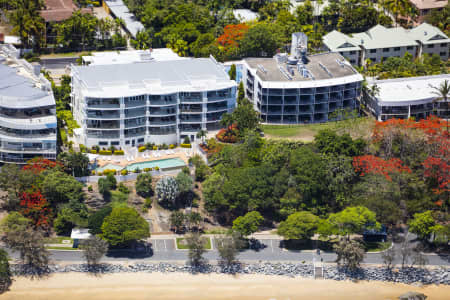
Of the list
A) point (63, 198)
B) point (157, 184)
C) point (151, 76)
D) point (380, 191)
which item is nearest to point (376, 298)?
point (380, 191)

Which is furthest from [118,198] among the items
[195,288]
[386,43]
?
[386,43]

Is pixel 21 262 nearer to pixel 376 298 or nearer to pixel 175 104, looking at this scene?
pixel 175 104

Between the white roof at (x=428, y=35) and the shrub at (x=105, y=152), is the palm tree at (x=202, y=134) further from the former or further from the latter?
the white roof at (x=428, y=35)

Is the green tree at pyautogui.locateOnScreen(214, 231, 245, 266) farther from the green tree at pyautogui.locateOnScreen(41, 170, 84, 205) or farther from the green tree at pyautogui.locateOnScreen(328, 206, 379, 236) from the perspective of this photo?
the green tree at pyautogui.locateOnScreen(41, 170, 84, 205)

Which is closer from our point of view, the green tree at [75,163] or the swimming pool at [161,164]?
the green tree at [75,163]

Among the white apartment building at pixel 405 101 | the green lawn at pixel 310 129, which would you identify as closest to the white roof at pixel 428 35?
the white apartment building at pixel 405 101
